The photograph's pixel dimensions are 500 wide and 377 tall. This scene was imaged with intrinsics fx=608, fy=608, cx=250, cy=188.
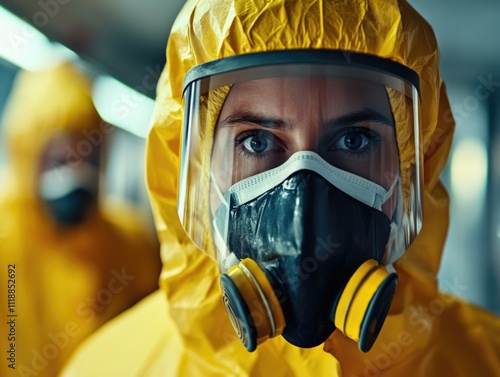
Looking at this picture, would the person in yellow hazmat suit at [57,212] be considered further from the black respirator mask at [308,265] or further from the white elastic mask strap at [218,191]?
the black respirator mask at [308,265]

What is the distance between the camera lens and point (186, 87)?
1.26 meters

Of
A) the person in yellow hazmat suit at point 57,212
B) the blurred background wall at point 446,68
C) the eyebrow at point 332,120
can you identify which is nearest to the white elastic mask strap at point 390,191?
the eyebrow at point 332,120

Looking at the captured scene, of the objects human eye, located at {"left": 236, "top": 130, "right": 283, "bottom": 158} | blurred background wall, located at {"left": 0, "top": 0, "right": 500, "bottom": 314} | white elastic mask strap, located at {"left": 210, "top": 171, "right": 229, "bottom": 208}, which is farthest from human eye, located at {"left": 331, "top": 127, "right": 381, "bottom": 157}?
blurred background wall, located at {"left": 0, "top": 0, "right": 500, "bottom": 314}

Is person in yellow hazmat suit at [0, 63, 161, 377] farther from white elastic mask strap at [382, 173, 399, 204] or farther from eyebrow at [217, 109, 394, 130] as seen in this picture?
white elastic mask strap at [382, 173, 399, 204]

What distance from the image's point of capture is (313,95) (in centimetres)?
116

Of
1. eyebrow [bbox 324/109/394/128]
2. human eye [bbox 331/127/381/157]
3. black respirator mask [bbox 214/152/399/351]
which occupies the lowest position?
black respirator mask [bbox 214/152/399/351]

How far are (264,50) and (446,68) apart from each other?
109cm

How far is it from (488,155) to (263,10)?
4.36 feet

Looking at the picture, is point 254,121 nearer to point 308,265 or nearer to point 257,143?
Answer: point 257,143

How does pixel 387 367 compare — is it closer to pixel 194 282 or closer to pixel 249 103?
pixel 194 282

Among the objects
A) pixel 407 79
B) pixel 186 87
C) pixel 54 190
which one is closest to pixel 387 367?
pixel 407 79

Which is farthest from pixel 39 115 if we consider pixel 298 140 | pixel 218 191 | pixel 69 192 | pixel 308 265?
pixel 308 265

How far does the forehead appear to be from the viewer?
1155 millimetres

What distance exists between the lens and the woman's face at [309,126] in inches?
45.6
